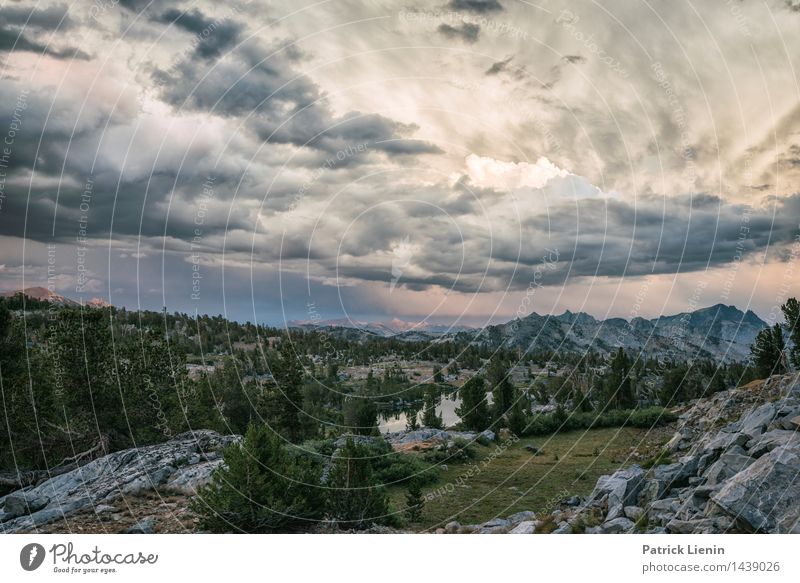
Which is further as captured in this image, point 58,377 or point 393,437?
point 393,437

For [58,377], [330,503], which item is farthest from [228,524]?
[58,377]

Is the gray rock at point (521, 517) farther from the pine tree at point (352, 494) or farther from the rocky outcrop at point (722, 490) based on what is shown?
the pine tree at point (352, 494)

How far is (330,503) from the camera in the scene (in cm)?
1444

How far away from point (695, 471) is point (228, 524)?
41.8 ft

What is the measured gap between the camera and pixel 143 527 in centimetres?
1406

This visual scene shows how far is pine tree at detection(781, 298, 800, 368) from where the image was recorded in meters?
25.3

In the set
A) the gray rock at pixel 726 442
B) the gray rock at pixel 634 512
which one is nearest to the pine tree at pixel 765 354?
the gray rock at pixel 726 442

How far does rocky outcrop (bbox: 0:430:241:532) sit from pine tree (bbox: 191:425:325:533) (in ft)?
6.84

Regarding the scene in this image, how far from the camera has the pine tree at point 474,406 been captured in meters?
43.5

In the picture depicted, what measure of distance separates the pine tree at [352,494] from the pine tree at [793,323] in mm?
21996

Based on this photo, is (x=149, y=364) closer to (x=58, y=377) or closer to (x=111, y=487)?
(x=58, y=377)

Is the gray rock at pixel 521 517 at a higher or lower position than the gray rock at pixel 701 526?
lower

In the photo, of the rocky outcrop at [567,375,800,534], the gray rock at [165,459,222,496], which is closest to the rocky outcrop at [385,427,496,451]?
the gray rock at [165,459,222,496]

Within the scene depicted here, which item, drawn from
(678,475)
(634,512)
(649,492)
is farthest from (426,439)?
(634,512)
